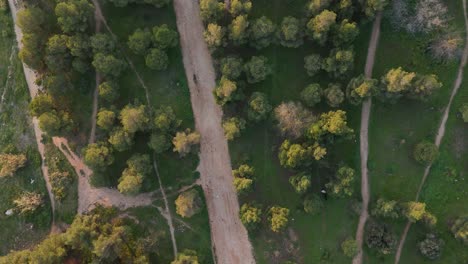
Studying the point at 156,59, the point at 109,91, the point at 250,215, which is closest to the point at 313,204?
the point at 250,215

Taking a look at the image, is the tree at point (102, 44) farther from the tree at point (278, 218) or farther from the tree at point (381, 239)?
the tree at point (381, 239)

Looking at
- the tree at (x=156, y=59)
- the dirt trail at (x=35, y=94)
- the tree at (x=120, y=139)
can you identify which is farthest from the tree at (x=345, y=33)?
the dirt trail at (x=35, y=94)

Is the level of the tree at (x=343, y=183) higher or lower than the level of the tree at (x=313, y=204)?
higher

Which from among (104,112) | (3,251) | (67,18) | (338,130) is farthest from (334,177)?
(3,251)

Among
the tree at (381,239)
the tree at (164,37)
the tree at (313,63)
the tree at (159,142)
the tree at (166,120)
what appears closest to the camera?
the tree at (166,120)

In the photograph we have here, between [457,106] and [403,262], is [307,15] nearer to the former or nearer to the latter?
[457,106]

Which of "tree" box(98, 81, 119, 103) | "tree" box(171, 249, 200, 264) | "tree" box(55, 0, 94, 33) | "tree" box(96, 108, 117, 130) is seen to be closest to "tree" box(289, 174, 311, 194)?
"tree" box(171, 249, 200, 264)

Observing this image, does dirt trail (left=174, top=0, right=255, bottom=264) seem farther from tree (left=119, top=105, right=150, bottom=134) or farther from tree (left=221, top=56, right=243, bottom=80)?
tree (left=119, top=105, right=150, bottom=134)
